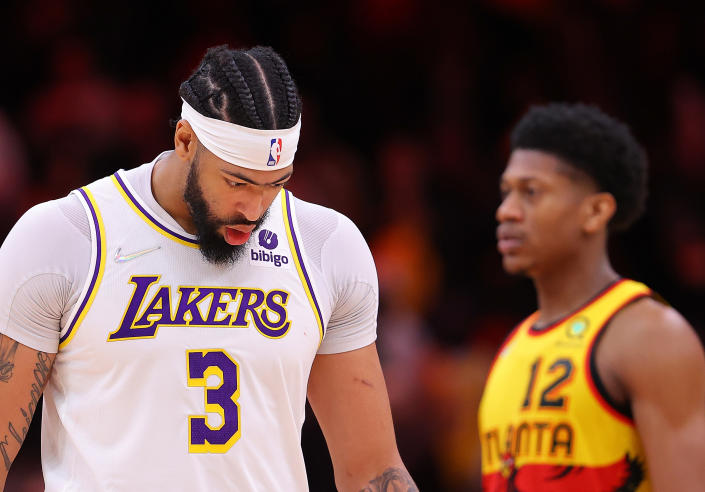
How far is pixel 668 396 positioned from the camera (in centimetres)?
393

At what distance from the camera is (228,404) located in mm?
3141

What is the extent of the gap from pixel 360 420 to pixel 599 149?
1.87 metres

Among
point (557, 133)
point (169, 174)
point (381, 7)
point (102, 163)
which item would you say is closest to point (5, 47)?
point (102, 163)

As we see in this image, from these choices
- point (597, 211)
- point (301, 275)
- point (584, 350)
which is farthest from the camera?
point (597, 211)

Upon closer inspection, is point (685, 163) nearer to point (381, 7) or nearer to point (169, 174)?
point (381, 7)

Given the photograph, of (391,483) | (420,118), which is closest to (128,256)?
(391,483)

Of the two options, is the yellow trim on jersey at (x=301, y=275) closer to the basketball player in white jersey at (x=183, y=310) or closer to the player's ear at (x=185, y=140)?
the basketball player in white jersey at (x=183, y=310)

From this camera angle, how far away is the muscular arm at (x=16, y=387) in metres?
3.04

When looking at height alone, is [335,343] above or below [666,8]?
below

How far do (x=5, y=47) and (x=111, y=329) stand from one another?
5.56m

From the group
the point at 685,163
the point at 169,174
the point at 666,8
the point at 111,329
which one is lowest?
the point at 111,329

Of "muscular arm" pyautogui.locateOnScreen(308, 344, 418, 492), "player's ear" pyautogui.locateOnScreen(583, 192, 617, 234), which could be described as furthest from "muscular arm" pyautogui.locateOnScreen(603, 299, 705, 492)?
"muscular arm" pyautogui.locateOnScreen(308, 344, 418, 492)

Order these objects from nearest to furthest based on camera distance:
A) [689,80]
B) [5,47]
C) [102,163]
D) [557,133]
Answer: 1. [557,133]
2. [102,163]
3. [5,47]
4. [689,80]

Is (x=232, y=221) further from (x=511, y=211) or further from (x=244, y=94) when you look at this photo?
(x=511, y=211)
